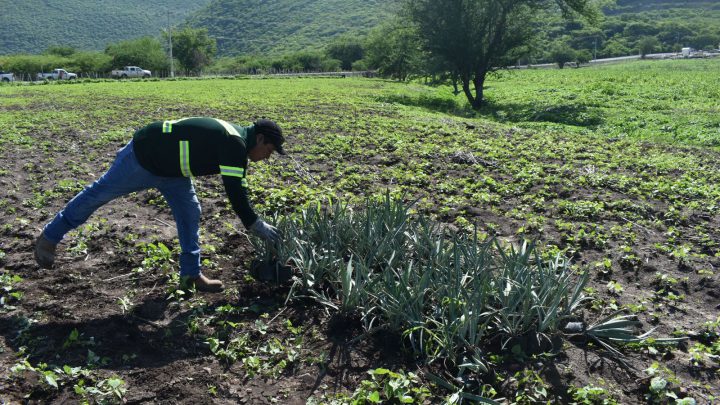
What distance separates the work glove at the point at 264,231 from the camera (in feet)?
13.1

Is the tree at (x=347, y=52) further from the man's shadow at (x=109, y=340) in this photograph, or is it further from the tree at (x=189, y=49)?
the man's shadow at (x=109, y=340)

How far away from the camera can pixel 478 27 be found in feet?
67.9

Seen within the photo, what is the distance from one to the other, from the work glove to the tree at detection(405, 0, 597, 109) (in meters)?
18.1

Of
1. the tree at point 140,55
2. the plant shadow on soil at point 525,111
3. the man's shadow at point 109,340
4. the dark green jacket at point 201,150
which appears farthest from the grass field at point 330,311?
the tree at point 140,55

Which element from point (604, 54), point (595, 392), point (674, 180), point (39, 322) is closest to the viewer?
point (595, 392)

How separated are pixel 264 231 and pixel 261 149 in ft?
1.95

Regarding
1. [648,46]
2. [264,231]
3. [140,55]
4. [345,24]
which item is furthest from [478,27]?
[345,24]

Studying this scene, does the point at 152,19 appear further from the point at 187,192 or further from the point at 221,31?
the point at 187,192

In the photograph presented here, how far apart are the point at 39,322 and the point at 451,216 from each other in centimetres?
419

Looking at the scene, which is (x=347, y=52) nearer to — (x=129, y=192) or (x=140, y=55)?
(x=140, y=55)

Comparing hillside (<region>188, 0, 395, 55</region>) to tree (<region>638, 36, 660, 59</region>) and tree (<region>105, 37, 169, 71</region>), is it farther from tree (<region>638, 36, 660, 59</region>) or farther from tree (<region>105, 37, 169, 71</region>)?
tree (<region>638, 36, 660, 59</region>)

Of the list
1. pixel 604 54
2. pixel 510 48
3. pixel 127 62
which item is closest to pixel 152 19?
pixel 127 62

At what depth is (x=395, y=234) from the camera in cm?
446

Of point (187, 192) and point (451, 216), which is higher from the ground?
point (187, 192)
